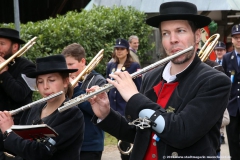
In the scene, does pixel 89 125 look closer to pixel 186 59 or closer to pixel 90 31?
pixel 186 59

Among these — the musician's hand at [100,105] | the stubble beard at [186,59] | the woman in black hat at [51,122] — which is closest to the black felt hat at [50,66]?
the woman in black hat at [51,122]

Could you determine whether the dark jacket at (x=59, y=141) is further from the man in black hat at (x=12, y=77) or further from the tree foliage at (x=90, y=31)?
the tree foliage at (x=90, y=31)

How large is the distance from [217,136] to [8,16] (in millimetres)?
17468

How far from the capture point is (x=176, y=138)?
2.96 meters

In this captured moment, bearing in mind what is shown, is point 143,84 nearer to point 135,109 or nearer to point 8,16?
point 135,109

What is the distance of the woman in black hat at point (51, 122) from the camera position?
4023mm

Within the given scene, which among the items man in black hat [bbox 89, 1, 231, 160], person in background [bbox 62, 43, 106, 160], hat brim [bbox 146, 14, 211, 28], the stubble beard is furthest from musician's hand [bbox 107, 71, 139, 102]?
person in background [bbox 62, 43, 106, 160]

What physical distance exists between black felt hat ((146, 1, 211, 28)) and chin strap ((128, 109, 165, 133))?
587 mm

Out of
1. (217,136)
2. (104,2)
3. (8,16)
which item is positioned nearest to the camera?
(217,136)

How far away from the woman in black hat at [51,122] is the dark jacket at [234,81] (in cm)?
364

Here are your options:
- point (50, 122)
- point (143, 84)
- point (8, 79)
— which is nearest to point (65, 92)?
point (50, 122)

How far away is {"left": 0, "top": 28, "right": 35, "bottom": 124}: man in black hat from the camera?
A: 5.82 metres

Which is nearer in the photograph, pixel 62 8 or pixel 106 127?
pixel 106 127

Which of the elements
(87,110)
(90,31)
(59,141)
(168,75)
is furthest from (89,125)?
(90,31)
